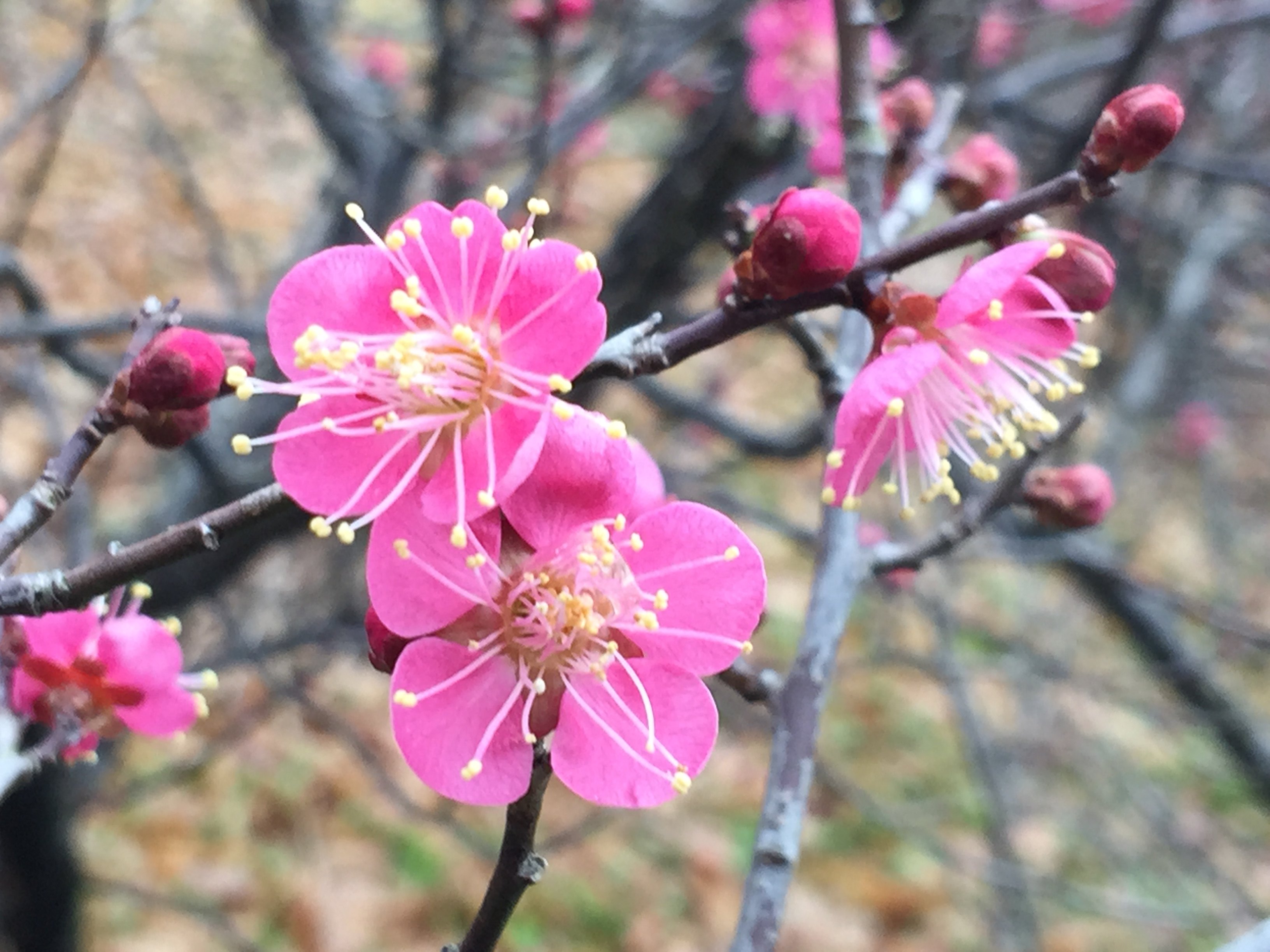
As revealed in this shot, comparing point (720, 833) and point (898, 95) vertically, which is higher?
point (898, 95)

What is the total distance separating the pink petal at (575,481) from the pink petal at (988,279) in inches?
12.1

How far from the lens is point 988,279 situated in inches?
33.2

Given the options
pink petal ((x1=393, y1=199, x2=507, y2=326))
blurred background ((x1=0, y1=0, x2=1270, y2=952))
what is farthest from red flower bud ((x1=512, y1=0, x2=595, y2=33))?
pink petal ((x1=393, y1=199, x2=507, y2=326))

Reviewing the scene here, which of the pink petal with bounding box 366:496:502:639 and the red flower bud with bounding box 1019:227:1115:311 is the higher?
the red flower bud with bounding box 1019:227:1115:311

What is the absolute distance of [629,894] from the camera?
3768 millimetres

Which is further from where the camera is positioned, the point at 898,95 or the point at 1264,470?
the point at 1264,470

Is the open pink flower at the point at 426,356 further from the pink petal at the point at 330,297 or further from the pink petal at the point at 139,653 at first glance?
the pink petal at the point at 139,653

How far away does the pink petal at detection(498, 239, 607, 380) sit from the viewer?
31.1 inches

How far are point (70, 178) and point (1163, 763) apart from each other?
21.6ft

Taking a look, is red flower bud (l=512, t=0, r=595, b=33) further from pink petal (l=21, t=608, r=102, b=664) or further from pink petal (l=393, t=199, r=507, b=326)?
pink petal (l=21, t=608, r=102, b=664)

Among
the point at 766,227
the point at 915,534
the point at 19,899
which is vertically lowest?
the point at 915,534

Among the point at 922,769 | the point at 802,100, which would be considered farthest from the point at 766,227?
the point at 922,769

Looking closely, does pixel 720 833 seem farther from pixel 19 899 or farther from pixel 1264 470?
pixel 1264 470

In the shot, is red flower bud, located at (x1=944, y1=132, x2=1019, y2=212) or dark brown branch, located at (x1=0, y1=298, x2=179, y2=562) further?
red flower bud, located at (x1=944, y1=132, x2=1019, y2=212)
